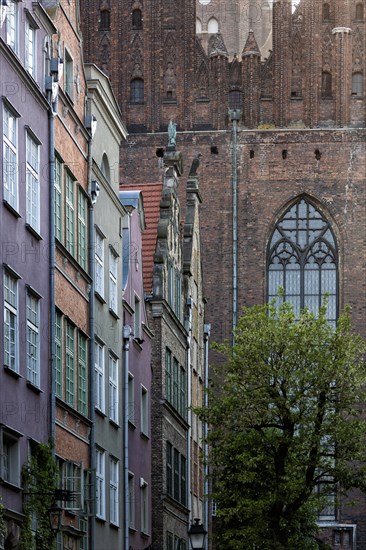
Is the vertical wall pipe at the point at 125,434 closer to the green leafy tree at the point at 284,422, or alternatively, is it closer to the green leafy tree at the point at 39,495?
the green leafy tree at the point at 284,422

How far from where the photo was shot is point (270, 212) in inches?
2146

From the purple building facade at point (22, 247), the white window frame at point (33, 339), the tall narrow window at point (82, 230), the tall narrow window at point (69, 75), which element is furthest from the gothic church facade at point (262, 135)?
the white window frame at point (33, 339)

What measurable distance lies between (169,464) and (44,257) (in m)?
14.4

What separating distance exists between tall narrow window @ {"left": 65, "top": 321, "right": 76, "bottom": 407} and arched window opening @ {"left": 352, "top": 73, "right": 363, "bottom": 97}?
28.5 m

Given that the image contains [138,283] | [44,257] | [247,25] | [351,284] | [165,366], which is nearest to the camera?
[44,257]

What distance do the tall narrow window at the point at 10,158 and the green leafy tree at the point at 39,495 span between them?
3.41 meters

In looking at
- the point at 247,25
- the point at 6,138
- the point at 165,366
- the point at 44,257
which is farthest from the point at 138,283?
the point at 247,25

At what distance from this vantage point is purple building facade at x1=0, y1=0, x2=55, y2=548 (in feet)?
75.6

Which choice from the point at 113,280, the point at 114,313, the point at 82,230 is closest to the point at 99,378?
the point at 114,313

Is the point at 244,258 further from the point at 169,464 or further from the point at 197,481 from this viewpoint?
the point at 169,464

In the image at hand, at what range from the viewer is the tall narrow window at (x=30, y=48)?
25.0m

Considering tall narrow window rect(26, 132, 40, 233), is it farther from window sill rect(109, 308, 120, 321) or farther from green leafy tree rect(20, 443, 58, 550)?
window sill rect(109, 308, 120, 321)

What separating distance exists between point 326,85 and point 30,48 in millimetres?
30270

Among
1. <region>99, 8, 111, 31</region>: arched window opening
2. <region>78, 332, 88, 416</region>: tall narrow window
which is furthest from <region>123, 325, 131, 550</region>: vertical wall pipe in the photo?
<region>99, 8, 111, 31</region>: arched window opening
